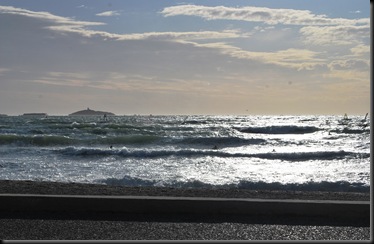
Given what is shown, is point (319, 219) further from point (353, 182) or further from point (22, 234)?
point (353, 182)

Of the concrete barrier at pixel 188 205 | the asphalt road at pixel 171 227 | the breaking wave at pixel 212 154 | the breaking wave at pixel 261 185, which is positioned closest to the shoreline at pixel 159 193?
the concrete barrier at pixel 188 205

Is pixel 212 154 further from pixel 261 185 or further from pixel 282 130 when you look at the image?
pixel 282 130

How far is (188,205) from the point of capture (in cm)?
516

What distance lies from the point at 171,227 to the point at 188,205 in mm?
481

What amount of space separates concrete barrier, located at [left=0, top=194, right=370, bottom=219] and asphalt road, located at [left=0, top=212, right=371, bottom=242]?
7 centimetres

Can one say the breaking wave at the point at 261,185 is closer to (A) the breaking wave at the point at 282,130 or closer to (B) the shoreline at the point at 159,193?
(B) the shoreline at the point at 159,193

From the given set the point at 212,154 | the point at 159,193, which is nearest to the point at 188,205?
the point at 159,193

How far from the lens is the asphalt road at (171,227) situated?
449 cm

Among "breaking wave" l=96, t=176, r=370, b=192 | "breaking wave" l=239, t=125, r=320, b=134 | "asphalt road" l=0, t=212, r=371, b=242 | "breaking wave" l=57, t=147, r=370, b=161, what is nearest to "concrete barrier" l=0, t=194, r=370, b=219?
"asphalt road" l=0, t=212, r=371, b=242

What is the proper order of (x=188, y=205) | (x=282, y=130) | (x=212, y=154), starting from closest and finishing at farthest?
1. (x=188, y=205)
2. (x=212, y=154)
3. (x=282, y=130)

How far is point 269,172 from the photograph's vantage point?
14.3 metres

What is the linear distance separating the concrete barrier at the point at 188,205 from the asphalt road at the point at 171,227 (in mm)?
69

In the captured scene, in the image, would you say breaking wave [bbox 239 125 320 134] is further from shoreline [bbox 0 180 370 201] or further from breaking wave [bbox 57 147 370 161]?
shoreline [bbox 0 180 370 201]

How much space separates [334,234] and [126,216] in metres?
2.00
